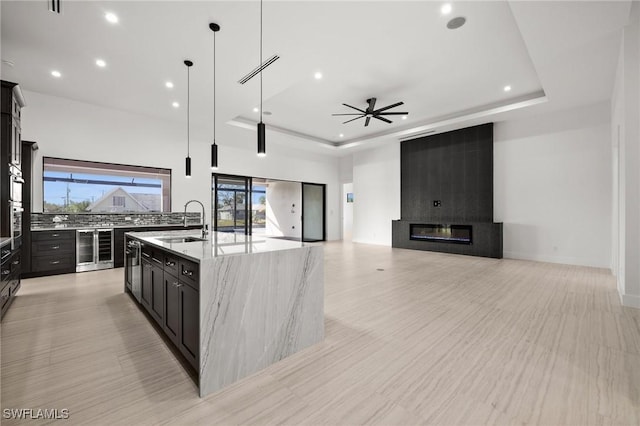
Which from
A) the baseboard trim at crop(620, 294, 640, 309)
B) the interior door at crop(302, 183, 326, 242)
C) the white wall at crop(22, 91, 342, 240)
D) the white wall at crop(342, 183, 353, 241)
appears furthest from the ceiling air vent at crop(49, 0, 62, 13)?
the white wall at crop(342, 183, 353, 241)

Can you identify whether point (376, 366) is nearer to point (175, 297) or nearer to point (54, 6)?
point (175, 297)

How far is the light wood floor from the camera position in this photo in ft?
5.52

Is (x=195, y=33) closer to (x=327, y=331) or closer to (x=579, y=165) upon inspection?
(x=327, y=331)

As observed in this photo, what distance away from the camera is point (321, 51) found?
3.94 meters

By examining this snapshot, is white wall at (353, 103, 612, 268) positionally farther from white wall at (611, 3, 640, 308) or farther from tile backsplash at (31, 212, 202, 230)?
tile backsplash at (31, 212, 202, 230)

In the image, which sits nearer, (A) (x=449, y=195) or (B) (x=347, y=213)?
(A) (x=449, y=195)

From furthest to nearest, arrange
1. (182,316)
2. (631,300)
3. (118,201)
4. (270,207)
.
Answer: (270,207) < (118,201) < (631,300) < (182,316)

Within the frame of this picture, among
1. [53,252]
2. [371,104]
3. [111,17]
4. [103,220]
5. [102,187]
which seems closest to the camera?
[111,17]

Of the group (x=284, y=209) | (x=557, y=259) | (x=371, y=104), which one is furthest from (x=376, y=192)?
(x=557, y=259)

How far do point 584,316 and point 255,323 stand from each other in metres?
3.67

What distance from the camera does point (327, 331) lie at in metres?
2.78

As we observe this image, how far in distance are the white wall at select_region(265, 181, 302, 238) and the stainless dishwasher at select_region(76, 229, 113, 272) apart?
238 inches

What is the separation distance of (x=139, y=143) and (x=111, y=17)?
3.66 m

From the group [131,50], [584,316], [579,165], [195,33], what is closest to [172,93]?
[131,50]
